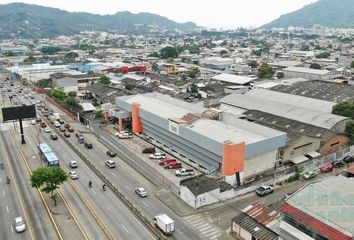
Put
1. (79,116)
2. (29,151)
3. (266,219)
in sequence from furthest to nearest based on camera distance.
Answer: (79,116) → (29,151) → (266,219)

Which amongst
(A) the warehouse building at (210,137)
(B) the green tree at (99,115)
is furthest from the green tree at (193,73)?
(A) the warehouse building at (210,137)

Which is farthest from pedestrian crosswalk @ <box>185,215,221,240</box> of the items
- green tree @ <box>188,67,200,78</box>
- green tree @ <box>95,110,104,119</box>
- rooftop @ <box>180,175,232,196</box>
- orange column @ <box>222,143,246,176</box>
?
green tree @ <box>188,67,200,78</box>

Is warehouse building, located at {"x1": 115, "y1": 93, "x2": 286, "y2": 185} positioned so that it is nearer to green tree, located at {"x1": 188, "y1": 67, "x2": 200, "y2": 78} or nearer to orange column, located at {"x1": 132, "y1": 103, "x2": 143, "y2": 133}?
orange column, located at {"x1": 132, "y1": 103, "x2": 143, "y2": 133}

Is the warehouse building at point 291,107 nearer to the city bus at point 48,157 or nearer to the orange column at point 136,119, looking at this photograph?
the orange column at point 136,119

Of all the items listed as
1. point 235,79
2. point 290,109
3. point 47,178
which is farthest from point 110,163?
point 235,79

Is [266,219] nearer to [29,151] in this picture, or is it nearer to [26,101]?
[29,151]

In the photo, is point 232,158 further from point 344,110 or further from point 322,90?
point 322,90

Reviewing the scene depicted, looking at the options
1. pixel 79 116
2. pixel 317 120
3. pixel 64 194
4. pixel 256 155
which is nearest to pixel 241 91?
pixel 317 120
